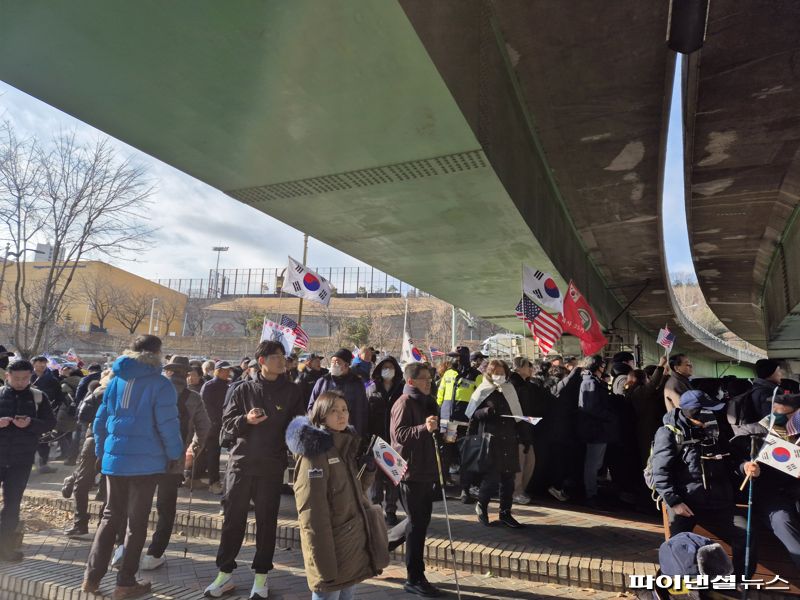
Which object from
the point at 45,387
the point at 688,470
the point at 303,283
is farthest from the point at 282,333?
the point at 688,470

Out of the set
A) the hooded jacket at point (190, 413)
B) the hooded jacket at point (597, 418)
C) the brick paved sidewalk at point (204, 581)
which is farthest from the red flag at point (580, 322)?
the hooded jacket at point (190, 413)

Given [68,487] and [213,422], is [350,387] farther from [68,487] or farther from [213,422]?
[68,487]

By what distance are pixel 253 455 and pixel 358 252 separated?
671cm

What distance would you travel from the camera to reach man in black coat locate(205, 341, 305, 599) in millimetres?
4172

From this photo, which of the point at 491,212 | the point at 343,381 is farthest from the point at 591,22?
the point at 343,381

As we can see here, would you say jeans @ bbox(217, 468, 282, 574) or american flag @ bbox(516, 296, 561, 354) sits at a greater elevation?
american flag @ bbox(516, 296, 561, 354)

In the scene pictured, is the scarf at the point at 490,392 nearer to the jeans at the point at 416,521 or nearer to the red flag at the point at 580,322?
the jeans at the point at 416,521

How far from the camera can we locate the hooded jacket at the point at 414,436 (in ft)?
14.5

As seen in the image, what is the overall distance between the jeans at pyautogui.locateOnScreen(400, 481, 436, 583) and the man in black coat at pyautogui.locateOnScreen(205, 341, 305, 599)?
116 centimetres

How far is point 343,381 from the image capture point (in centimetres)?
624

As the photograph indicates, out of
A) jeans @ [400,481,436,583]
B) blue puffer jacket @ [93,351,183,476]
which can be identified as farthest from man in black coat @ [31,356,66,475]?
jeans @ [400,481,436,583]

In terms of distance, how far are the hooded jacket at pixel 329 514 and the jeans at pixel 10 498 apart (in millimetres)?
3646

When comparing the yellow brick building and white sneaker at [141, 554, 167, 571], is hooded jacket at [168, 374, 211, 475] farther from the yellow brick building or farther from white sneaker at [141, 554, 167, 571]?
the yellow brick building

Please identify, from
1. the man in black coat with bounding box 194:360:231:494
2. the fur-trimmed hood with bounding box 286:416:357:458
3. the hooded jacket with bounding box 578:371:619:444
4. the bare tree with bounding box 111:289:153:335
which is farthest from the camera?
the bare tree with bounding box 111:289:153:335
